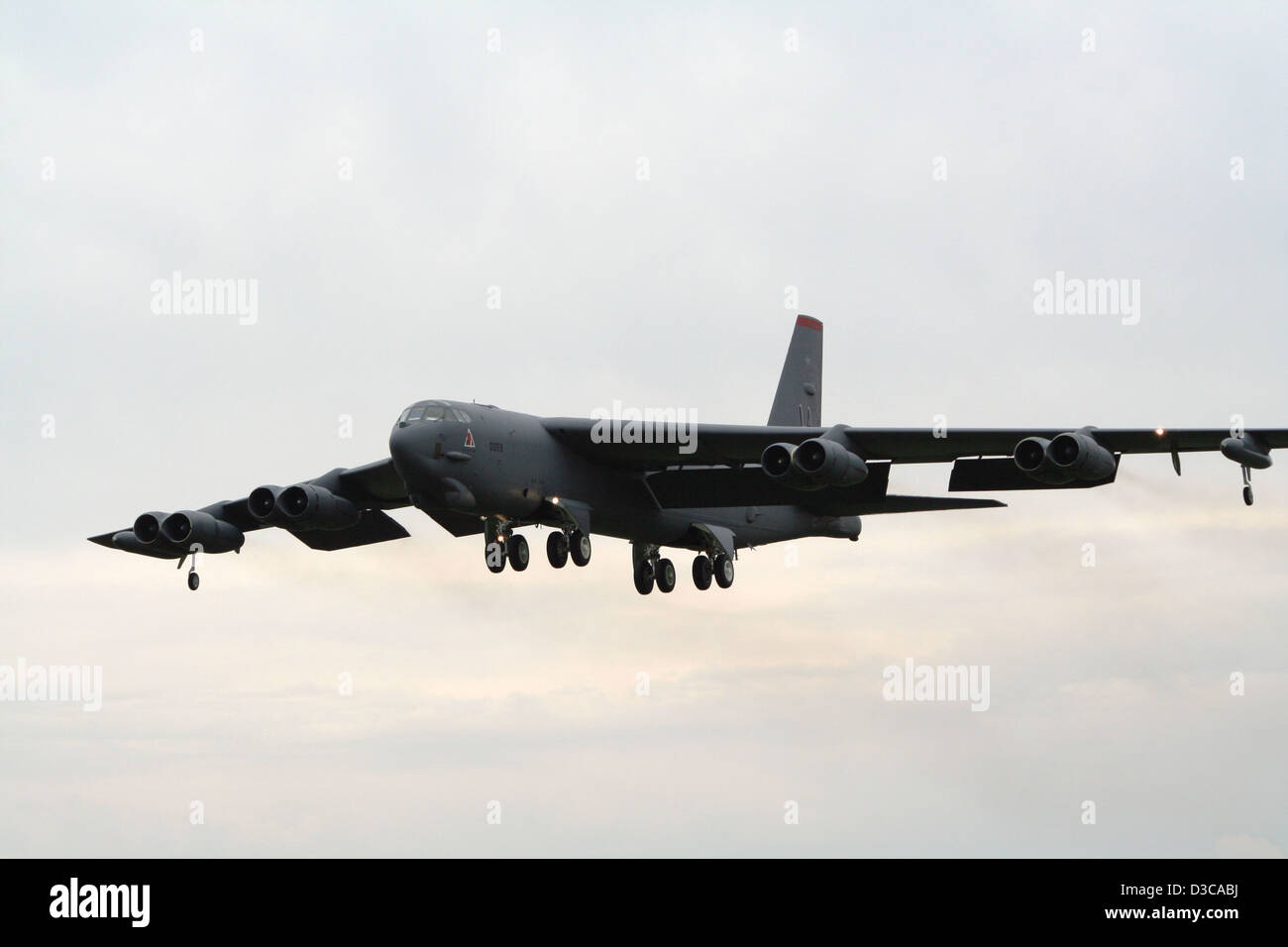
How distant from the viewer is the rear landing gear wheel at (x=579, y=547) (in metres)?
30.8

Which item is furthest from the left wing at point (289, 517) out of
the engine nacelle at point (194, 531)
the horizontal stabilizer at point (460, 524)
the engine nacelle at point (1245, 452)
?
the engine nacelle at point (1245, 452)

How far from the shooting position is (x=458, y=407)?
93.1ft

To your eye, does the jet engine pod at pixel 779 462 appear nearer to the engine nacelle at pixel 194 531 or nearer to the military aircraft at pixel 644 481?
the military aircraft at pixel 644 481

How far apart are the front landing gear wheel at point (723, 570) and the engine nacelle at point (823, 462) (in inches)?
229

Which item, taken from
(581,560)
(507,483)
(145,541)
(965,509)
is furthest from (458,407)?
(965,509)

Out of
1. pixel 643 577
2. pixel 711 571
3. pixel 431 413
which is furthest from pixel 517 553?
pixel 711 571

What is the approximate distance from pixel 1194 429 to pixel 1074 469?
8.88ft

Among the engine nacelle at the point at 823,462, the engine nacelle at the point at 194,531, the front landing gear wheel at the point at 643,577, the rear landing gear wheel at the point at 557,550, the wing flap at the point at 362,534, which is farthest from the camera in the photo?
the wing flap at the point at 362,534

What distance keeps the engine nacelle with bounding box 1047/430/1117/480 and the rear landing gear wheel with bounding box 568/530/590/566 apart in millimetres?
8351

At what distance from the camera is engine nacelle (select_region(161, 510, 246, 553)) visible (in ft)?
109

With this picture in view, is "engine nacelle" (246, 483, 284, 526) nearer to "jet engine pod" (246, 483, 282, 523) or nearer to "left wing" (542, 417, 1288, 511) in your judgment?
"jet engine pod" (246, 483, 282, 523)

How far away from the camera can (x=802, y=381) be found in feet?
128

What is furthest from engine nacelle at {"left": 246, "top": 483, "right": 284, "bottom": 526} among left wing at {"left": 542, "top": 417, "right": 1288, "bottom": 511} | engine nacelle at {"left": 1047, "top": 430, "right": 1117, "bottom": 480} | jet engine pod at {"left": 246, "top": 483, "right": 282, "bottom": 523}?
engine nacelle at {"left": 1047, "top": 430, "right": 1117, "bottom": 480}

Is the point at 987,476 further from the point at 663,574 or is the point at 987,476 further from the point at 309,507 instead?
the point at 309,507
